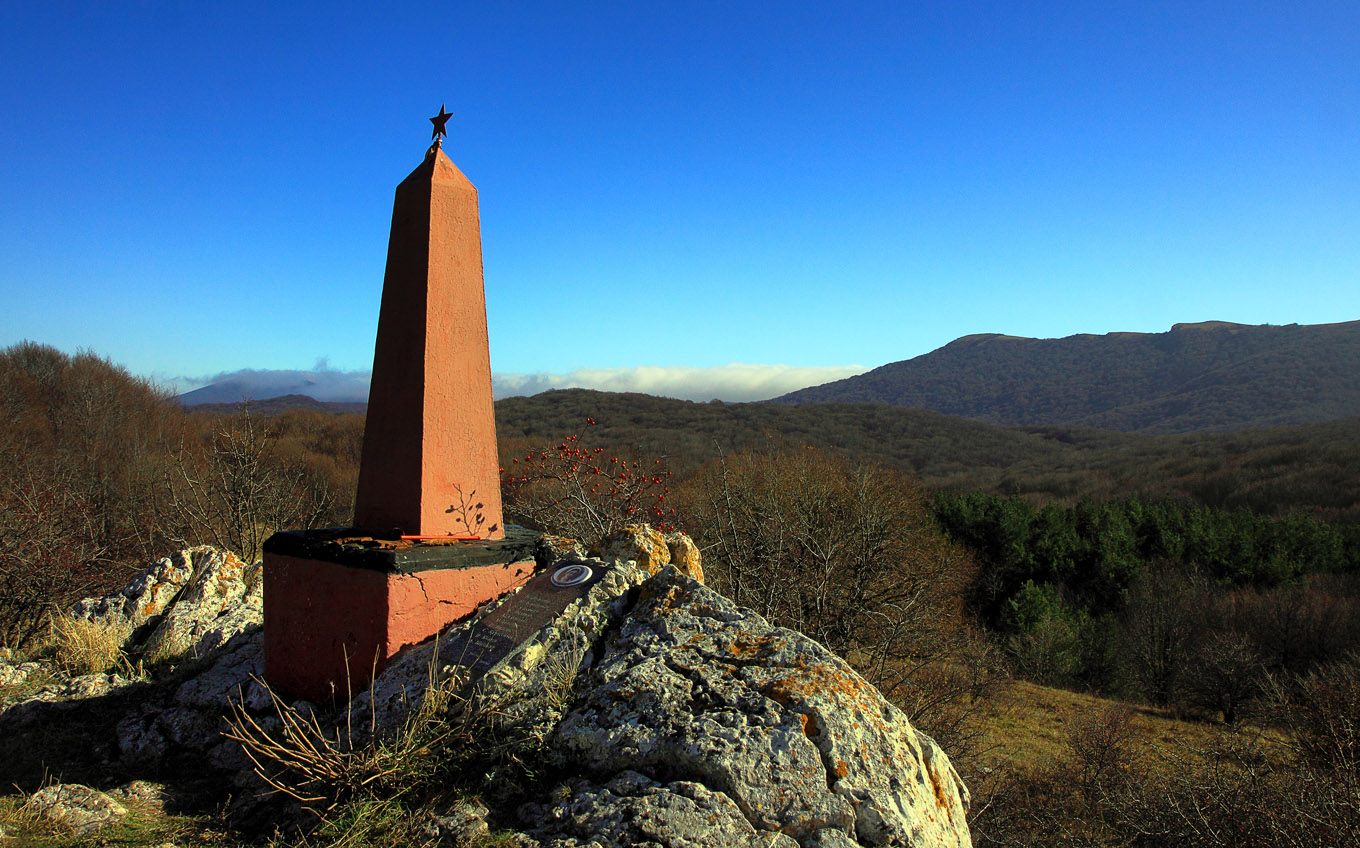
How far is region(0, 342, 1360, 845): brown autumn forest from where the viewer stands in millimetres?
7758

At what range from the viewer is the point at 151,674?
208 inches

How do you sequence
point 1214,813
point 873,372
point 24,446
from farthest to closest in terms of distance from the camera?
point 873,372
point 24,446
point 1214,813

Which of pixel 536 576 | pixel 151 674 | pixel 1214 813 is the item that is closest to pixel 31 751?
pixel 151 674

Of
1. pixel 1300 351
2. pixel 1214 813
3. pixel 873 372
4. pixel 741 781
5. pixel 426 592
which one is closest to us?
pixel 741 781

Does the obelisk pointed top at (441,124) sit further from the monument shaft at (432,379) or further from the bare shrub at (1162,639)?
the bare shrub at (1162,639)

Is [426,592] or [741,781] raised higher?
[426,592]

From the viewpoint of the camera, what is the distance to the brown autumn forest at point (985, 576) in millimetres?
Result: 7758

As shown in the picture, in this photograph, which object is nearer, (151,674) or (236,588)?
(151,674)

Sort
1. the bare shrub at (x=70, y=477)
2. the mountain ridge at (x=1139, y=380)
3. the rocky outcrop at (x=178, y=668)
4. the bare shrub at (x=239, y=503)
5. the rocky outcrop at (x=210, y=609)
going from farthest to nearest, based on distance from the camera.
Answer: the mountain ridge at (x=1139, y=380) < the bare shrub at (x=239, y=503) < the bare shrub at (x=70, y=477) < the rocky outcrop at (x=210, y=609) < the rocky outcrop at (x=178, y=668)

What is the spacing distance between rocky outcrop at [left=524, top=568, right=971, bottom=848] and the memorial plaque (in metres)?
0.56

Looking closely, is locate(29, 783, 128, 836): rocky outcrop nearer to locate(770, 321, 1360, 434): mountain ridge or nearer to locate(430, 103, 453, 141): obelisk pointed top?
locate(430, 103, 453, 141): obelisk pointed top

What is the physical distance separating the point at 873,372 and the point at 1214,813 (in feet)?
518

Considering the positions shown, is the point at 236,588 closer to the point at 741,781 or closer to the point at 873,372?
the point at 741,781

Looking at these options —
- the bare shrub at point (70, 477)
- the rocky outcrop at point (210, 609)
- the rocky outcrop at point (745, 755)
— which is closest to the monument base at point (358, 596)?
the rocky outcrop at point (745, 755)
